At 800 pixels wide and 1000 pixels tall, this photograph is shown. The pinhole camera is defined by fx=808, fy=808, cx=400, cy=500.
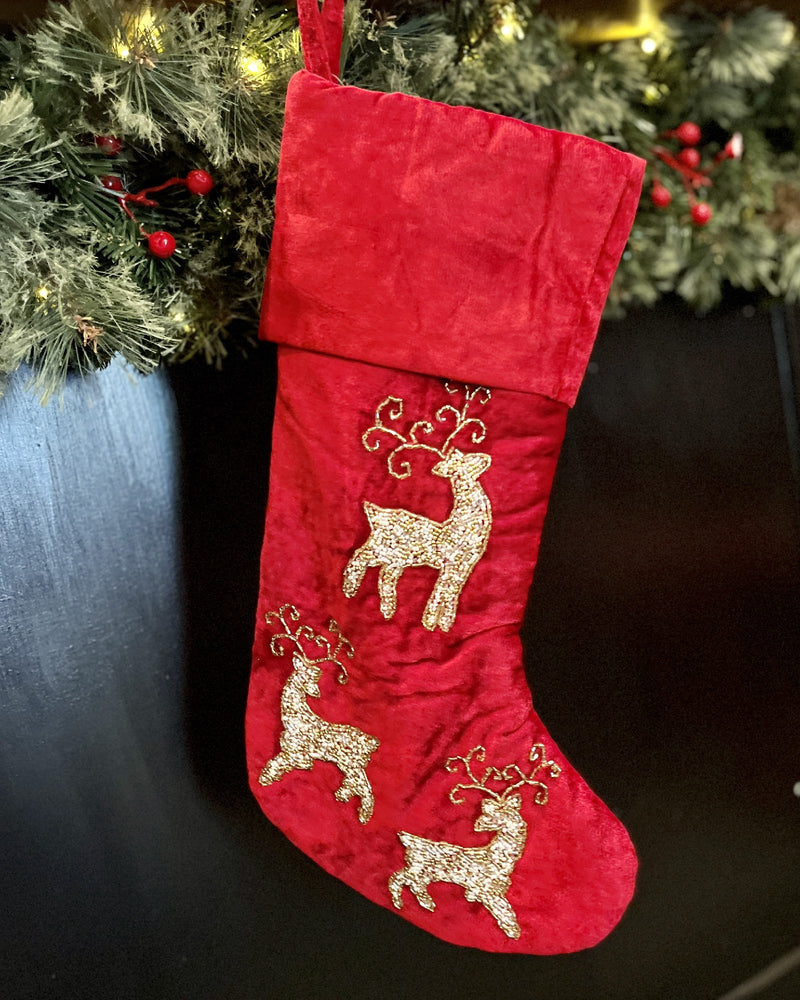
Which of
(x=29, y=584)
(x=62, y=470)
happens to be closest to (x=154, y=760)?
(x=29, y=584)

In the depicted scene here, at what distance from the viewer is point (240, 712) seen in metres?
1.10

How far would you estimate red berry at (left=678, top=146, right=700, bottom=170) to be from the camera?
1.12 m

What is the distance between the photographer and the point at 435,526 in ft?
2.84

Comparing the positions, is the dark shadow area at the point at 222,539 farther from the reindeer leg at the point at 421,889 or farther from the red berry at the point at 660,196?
the red berry at the point at 660,196

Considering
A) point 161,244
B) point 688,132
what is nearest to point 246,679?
point 161,244

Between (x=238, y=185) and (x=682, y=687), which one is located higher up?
(x=238, y=185)

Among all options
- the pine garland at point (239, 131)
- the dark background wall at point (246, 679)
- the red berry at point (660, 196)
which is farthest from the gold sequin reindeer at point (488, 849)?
the red berry at point (660, 196)

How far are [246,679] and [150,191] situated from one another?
2.05 ft

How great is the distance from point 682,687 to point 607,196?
85cm

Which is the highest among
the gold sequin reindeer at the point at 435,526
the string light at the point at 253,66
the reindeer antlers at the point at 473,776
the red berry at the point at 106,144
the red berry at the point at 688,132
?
the red berry at the point at 688,132

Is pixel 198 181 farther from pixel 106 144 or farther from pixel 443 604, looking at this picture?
pixel 443 604

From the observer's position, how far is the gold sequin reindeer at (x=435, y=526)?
0.84 meters

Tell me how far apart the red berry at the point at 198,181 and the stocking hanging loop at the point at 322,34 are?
152 mm

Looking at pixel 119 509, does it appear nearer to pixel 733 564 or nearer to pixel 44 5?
pixel 44 5
